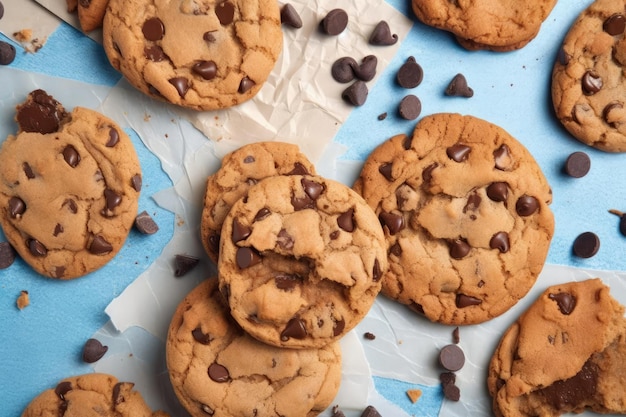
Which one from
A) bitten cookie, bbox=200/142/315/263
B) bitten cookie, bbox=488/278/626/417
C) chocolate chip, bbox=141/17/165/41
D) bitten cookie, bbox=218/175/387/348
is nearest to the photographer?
bitten cookie, bbox=218/175/387/348

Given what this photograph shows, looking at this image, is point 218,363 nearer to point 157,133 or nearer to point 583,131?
point 157,133

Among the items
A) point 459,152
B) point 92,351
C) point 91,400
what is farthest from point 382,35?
point 91,400

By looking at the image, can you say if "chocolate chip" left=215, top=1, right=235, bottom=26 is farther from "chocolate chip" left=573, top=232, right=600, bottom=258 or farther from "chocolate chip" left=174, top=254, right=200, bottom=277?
"chocolate chip" left=573, top=232, right=600, bottom=258

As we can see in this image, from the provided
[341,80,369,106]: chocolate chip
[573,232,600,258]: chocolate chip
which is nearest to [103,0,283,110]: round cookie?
[341,80,369,106]: chocolate chip

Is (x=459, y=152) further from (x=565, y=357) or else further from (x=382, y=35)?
(x=565, y=357)

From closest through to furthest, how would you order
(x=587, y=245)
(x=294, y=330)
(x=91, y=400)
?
(x=294, y=330), (x=91, y=400), (x=587, y=245)

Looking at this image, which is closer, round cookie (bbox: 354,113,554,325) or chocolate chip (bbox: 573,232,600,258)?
round cookie (bbox: 354,113,554,325)
